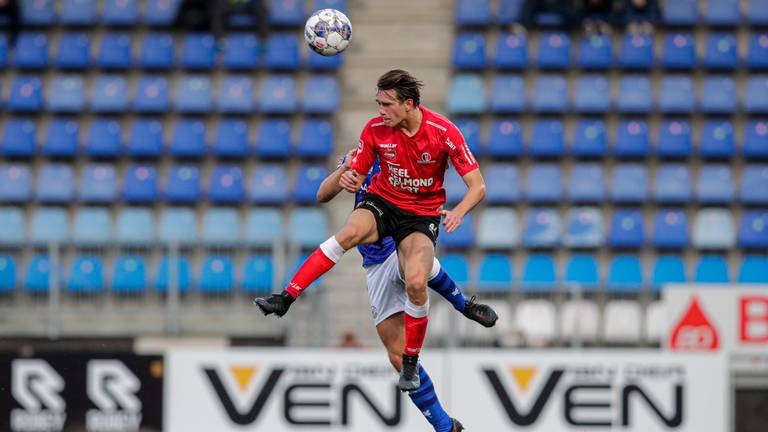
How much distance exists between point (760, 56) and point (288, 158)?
7162 mm

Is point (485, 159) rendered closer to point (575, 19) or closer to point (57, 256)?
point (575, 19)

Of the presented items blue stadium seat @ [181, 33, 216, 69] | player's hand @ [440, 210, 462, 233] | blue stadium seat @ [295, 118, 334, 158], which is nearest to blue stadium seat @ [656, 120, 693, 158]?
blue stadium seat @ [295, 118, 334, 158]

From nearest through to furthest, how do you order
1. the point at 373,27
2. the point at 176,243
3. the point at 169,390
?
the point at 169,390
the point at 176,243
the point at 373,27

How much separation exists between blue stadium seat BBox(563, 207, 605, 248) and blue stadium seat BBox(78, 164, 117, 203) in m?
6.45

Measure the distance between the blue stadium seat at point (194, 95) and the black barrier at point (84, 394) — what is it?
667 centimetres

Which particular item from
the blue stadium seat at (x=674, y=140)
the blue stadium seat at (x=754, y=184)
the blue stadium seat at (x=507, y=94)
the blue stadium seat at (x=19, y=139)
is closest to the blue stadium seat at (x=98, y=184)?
the blue stadium seat at (x=19, y=139)

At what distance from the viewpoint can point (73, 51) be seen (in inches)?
762

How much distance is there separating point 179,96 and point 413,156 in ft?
36.4

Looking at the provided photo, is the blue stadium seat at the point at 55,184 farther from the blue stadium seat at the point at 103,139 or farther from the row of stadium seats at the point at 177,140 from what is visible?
the blue stadium seat at the point at 103,139

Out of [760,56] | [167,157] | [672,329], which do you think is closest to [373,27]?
[167,157]

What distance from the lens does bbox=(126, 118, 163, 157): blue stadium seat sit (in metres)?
18.4

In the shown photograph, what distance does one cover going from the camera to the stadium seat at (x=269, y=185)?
17906mm

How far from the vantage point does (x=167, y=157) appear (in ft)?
61.0

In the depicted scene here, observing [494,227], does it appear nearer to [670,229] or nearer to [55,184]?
[670,229]
